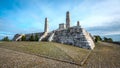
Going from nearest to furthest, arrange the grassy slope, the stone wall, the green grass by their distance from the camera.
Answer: the grassy slope, the green grass, the stone wall

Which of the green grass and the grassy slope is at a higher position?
the green grass

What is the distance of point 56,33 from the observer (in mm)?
19547

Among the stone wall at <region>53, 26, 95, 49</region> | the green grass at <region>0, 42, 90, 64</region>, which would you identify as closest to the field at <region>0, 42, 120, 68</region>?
the green grass at <region>0, 42, 90, 64</region>

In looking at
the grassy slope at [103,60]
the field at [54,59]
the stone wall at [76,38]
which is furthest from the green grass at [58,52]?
the stone wall at [76,38]

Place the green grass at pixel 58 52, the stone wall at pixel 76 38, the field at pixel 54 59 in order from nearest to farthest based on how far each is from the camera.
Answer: the field at pixel 54 59
the green grass at pixel 58 52
the stone wall at pixel 76 38

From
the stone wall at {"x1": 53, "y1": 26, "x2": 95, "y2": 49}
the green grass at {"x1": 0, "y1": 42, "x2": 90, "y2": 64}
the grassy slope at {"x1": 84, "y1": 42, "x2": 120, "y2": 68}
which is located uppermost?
the stone wall at {"x1": 53, "y1": 26, "x2": 95, "y2": 49}

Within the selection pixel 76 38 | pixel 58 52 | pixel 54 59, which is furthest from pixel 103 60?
pixel 76 38

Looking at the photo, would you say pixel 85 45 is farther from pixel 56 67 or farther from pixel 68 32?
pixel 56 67

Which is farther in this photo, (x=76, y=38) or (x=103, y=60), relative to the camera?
(x=76, y=38)

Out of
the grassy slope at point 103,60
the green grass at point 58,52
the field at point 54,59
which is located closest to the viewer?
the field at point 54,59

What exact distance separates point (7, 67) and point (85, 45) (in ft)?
36.1

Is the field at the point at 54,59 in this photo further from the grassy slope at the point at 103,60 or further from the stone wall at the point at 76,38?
the stone wall at the point at 76,38

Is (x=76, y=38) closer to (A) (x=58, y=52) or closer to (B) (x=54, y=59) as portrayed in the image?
(A) (x=58, y=52)

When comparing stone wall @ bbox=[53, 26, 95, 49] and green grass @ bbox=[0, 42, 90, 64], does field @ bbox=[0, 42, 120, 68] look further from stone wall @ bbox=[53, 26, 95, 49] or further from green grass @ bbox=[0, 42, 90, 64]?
stone wall @ bbox=[53, 26, 95, 49]
